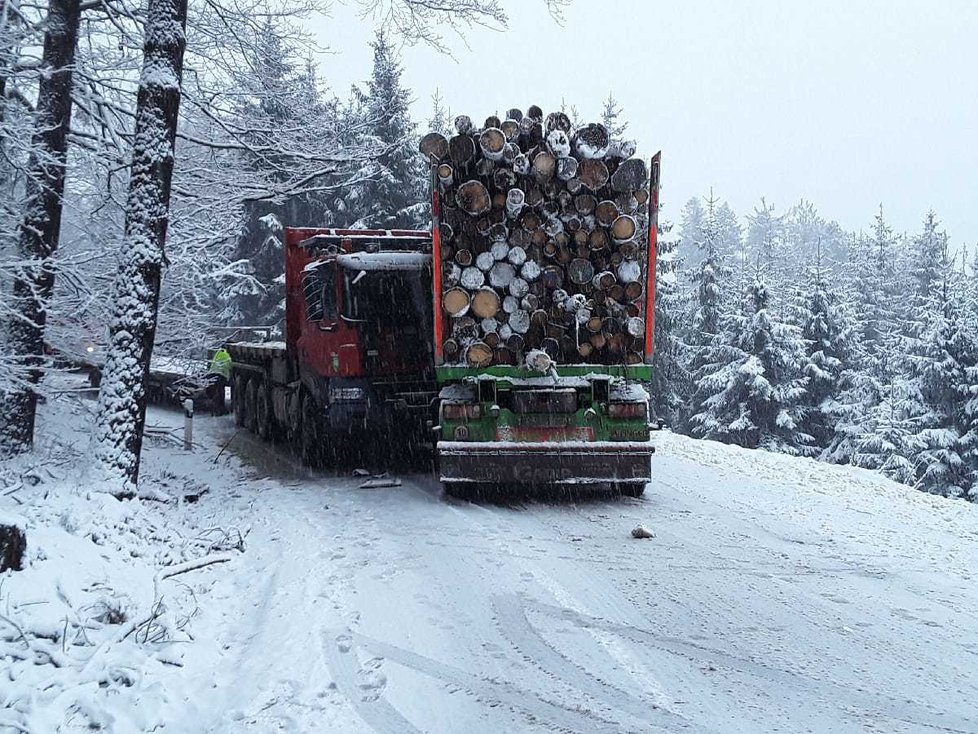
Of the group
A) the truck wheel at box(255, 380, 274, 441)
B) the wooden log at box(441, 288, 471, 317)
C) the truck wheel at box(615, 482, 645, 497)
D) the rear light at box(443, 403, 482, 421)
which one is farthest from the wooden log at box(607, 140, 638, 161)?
the truck wheel at box(255, 380, 274, 441)

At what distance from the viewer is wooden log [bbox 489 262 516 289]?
9.43m

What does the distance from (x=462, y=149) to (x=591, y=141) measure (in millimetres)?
1420

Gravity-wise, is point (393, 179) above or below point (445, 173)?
above

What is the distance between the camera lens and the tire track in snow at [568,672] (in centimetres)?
410

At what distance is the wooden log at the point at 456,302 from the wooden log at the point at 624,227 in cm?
178

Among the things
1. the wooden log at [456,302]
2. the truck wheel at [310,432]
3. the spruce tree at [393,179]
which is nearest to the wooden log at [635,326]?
the wooden log at [456,302]

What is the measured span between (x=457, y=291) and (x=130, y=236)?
331 cm

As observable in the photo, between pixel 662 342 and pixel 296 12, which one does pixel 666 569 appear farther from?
pixel 662 342

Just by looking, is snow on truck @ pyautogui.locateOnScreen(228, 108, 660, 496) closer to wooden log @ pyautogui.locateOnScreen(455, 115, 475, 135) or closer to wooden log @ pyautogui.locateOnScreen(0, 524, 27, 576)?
wooden log @ pyautogui.locateOnScreen(455, 115, 475, 135)

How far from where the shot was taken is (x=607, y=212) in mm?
9508

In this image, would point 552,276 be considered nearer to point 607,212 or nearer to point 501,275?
point 501,275

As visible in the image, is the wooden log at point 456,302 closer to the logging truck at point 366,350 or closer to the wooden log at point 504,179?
the wooden log at point 504,179

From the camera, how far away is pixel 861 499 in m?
9.55

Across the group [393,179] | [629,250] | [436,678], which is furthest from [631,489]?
[393,179]
